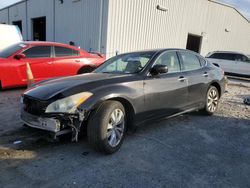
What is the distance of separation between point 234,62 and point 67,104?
15180 mm

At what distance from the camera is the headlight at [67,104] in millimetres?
3545

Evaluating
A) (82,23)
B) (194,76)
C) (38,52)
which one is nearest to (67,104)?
(194,76)

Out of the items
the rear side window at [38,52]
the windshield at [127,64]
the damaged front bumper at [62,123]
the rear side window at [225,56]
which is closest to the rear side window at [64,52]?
the rear side window at [38,52]

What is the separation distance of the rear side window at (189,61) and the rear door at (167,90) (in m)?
0.24

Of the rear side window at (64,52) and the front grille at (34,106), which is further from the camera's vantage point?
the rear side window at (64,52)

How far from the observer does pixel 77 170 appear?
11.1 ft

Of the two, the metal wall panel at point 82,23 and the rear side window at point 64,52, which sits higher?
the metal wall panel at point 82,23

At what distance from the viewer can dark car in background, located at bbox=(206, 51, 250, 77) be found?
53.0 feet

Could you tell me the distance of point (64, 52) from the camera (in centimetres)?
877

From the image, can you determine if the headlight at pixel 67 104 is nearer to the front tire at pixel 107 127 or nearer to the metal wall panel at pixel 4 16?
the front tire at pixel 107 127

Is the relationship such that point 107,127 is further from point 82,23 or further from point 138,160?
point 82,23

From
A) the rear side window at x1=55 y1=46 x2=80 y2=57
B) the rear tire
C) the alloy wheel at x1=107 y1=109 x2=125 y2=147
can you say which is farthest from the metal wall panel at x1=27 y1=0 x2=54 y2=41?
the alloy wheel at x1=107 y1=109 x2=125 y2=147

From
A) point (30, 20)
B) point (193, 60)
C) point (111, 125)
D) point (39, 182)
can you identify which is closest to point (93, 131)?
point (111, 125)

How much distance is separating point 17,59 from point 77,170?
539 cm
